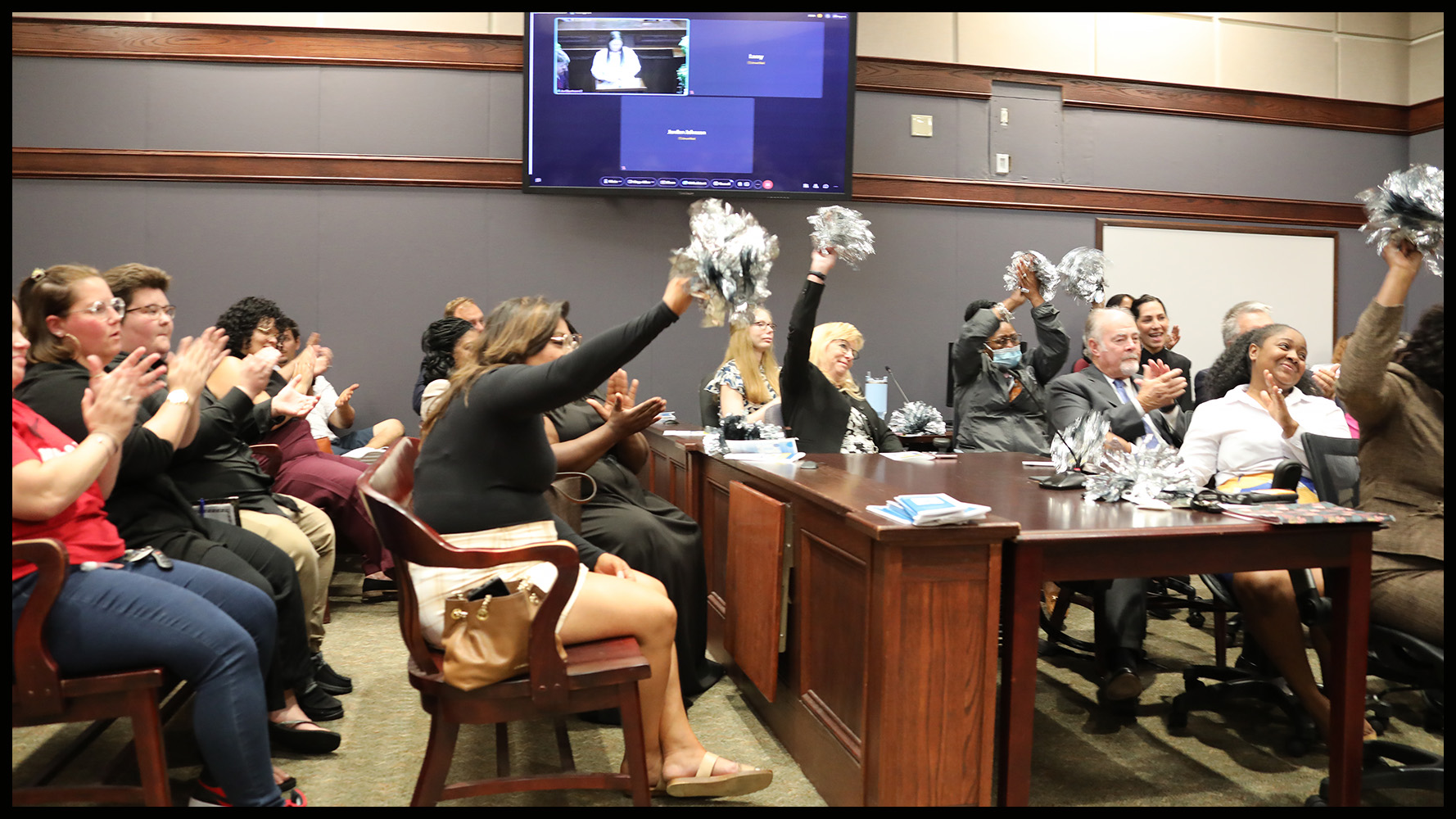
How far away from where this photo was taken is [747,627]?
8.65 ft

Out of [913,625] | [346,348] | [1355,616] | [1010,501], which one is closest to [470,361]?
[913,625]

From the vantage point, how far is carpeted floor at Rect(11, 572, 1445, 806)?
7.42ft

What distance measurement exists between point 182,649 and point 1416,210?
286cm

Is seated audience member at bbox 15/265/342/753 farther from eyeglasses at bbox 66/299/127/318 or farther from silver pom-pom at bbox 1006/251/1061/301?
silver pom-pom at bbox 1006/251/1061/301

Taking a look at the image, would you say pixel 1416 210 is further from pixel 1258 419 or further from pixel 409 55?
pixel 409 55

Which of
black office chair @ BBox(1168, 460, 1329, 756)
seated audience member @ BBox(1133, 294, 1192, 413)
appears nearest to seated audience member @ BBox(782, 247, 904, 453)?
black office chair @ BBox(1168, 460, 1329, 756)

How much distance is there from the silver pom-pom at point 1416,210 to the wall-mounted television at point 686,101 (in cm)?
374

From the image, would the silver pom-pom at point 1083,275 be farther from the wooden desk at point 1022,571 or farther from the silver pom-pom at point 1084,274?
the wooden desk at point 1022,571

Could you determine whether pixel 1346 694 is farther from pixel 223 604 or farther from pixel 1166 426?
pixel 223 604

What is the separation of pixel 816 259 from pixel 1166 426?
1.57m

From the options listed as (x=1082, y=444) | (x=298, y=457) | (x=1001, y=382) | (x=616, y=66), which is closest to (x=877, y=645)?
(x=1082, y=444)

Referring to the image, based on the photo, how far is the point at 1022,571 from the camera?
1.85m

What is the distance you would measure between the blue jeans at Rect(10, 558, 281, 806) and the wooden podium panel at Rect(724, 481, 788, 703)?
118 cm

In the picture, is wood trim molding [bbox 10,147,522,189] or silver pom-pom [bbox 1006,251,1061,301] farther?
wood trim molding [bbox 10,147,522,189]
